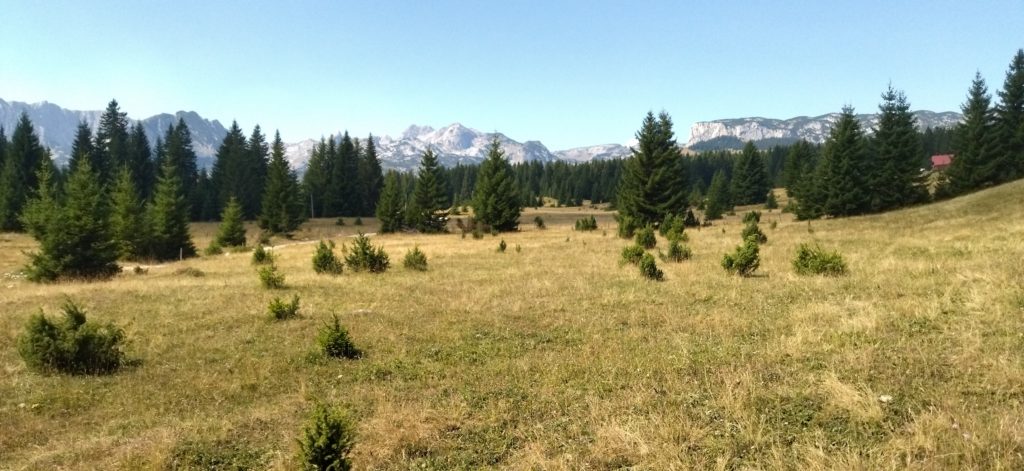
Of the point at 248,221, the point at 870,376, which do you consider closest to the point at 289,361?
the point at 870,376

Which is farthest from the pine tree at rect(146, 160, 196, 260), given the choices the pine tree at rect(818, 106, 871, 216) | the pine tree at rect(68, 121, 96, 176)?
the pine tree at rect(818, 106, 871, 216)

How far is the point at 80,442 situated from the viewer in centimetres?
603

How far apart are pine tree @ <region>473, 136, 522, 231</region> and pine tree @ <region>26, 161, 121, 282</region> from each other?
1156 inches

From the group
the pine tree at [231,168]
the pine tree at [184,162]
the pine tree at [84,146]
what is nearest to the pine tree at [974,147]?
the pine tree at [231,168]

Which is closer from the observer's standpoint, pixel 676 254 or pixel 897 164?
pixel 676 254

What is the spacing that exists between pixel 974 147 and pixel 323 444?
214 ft

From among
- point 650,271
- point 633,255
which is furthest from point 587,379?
point 633,255

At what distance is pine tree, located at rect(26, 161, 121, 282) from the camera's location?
24.3m

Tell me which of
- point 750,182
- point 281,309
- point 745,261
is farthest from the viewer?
point 750,182

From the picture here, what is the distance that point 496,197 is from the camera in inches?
1965

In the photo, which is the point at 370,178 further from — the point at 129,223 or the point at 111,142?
the point at 129,223

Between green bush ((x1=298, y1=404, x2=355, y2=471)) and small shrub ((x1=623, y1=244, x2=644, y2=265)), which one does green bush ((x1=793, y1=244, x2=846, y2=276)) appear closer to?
small shrub ((x1=623, y1=244, x2=644, y2=265))

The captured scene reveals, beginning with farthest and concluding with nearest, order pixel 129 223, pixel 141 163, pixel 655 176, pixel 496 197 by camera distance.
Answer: pixel 141 163 < pixel 496 197 < pixel 655 176 < pixel 129 223

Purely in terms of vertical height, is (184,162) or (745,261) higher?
(184,162)
